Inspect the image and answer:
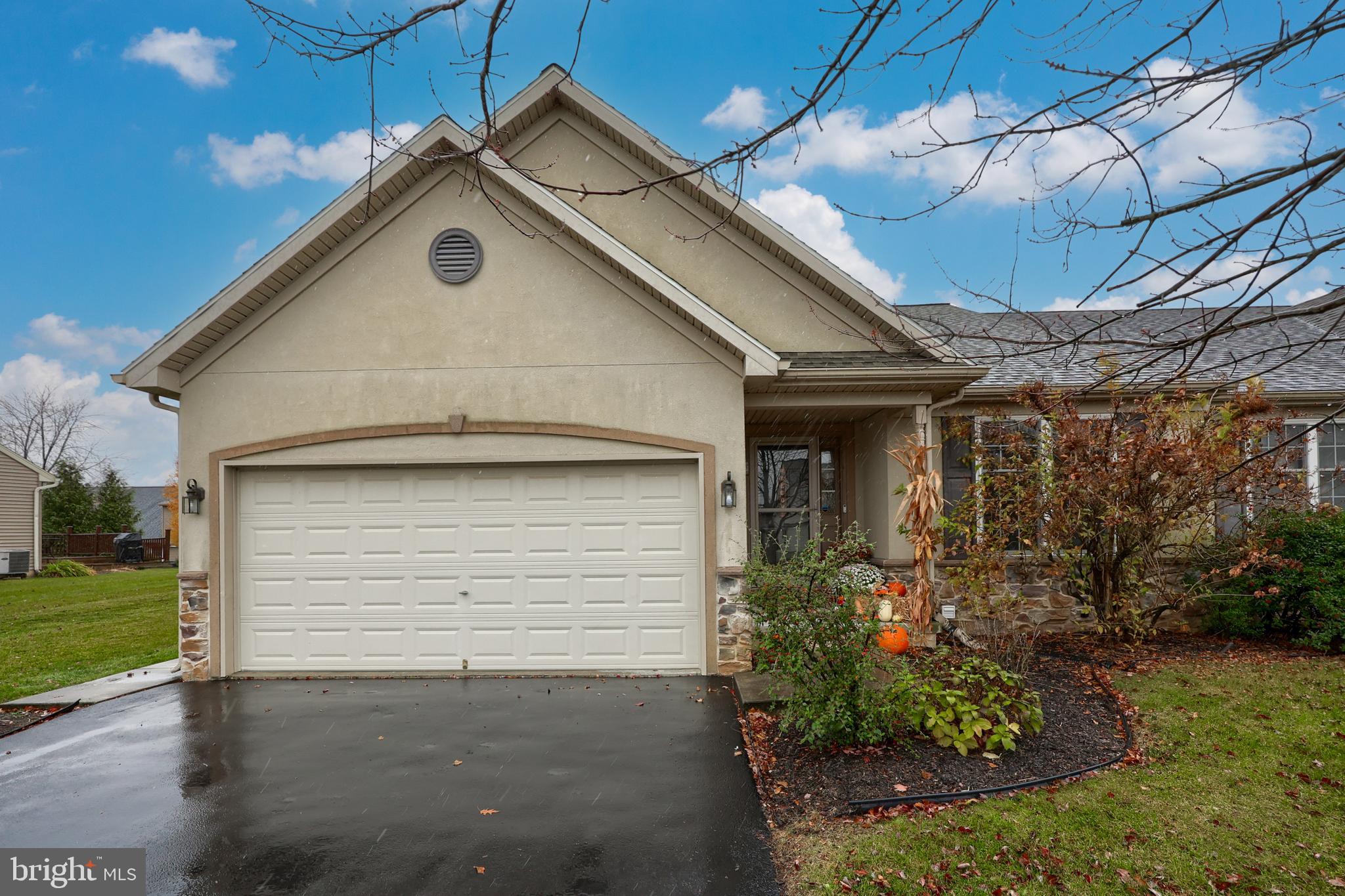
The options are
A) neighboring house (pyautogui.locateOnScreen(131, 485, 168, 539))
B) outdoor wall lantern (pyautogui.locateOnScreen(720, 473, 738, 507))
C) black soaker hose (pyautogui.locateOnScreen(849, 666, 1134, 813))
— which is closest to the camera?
black soaker hose (pyautogui.locateOnScreen(849, 666, 1134, 813))

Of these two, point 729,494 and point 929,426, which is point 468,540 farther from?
point 929,426

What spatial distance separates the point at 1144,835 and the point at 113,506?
37.6m

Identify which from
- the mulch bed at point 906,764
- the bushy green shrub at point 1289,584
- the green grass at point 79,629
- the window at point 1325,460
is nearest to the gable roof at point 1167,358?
the window at point 1325,460

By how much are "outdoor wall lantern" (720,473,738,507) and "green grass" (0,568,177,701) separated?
7.83m

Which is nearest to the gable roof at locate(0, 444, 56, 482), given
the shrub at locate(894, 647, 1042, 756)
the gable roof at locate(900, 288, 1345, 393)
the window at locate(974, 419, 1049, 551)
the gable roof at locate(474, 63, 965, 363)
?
the gable roof at locate(474, 63, 965, 363)

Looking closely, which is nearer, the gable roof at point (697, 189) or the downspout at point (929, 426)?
the downspout at point (929, 426)

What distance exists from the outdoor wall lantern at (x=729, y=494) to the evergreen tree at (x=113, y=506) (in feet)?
106

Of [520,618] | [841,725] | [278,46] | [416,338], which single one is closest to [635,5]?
[278,46]

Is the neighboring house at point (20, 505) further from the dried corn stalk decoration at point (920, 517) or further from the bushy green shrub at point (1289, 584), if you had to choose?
the bushy green shrub at point (1289, 584)

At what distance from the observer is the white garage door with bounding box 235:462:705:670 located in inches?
332

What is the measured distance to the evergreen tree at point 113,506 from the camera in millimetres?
31484

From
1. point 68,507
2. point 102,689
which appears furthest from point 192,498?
point 68,507

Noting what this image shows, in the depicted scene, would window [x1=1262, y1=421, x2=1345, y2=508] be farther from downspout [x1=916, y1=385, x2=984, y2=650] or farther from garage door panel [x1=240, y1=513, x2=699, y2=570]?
garage door panel [x1=240, y1=513, x2=699, y2=570]

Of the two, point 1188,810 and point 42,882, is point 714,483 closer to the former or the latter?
point 1188,810
